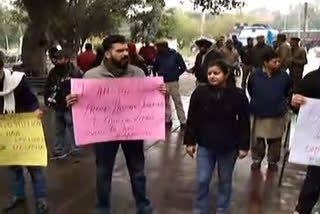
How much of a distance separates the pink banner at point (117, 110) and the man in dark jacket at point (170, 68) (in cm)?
638

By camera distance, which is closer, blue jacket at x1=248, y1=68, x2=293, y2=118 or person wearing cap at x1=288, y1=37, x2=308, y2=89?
blue jacket at x1=248, y1=68, x2=293, y2=118

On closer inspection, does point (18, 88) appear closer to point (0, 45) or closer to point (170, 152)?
point (170, 152)

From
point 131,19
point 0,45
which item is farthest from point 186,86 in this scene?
point 0,45

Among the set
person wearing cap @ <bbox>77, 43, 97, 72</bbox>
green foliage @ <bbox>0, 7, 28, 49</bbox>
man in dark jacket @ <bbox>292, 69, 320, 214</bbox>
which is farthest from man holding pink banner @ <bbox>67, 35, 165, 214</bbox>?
green foliage @ <bbox>0, 7, 28, 49</bbox>

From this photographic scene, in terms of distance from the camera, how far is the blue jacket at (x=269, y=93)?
7954 millimetres

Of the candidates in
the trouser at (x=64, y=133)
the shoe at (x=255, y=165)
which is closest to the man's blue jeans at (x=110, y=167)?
the shoe at (x=255, y=165)

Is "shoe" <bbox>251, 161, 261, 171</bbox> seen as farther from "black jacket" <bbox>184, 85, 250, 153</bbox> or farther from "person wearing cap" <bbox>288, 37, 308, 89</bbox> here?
"person wearing cap" <bbox>288, 37, 308, 89</bbox>

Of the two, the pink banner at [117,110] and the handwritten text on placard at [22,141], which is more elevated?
the pink banner at [117,110]

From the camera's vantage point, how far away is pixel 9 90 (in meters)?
5.83

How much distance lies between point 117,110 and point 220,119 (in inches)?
35.2

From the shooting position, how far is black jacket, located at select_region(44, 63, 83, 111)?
28.3 ft

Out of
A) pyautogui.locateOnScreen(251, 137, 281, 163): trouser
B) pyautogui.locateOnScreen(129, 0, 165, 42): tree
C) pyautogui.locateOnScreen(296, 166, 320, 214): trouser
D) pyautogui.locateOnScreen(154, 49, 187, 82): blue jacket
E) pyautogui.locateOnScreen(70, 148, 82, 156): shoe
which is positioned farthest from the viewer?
pyautogui.locateOnScreen(129, 0, 165, 42): tree

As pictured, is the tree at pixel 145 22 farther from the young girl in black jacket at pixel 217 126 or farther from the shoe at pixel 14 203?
the young girl in black jacket at pixel 217 126

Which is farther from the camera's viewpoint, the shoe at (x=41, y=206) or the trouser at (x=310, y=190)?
the shoe at (x=41, y=206)
